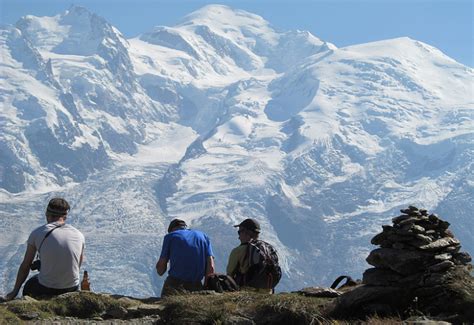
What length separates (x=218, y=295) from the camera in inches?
690

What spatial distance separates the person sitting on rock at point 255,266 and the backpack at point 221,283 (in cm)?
55

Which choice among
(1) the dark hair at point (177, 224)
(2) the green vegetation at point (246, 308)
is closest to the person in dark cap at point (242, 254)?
(1) the dark hair at point (177, 224)

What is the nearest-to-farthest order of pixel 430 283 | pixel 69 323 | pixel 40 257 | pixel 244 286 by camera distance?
pixel 430 283 → pixel 69 323 → pixel 40 257 → pixel 244 286

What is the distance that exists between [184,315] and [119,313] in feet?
7.12

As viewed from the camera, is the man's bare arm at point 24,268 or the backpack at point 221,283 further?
the backpack at point 221,283

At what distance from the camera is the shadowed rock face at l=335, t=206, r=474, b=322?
15.8 metres

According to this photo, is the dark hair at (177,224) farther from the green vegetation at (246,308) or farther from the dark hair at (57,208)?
the green vegetation at (246,308)

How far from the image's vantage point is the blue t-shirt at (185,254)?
67.8 ft

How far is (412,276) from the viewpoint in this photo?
53.3 ft

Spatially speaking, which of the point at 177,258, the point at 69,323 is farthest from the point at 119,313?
the point at 177,258

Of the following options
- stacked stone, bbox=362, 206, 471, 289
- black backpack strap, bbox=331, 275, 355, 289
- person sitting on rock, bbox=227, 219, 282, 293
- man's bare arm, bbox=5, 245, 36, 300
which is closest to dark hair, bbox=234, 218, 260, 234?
person sitting on rock, bbox=227, 219, 282, 293

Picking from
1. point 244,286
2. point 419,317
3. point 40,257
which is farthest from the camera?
point 244,286

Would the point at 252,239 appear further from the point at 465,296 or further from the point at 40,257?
the point at 465,296

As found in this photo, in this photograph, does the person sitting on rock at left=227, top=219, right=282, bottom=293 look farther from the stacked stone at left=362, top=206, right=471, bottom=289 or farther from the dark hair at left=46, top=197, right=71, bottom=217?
the dark hair at left=46, top=197, right=71, bottom=217
